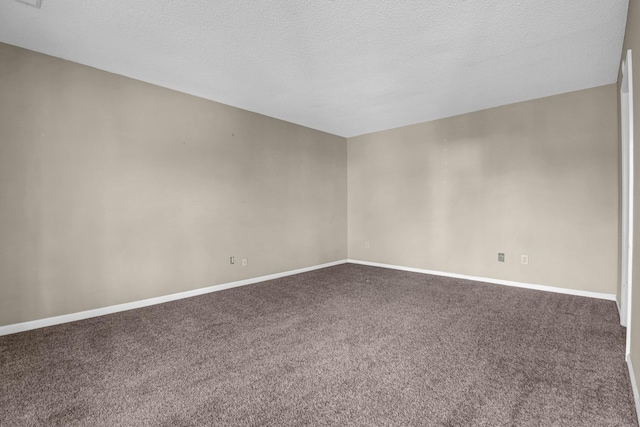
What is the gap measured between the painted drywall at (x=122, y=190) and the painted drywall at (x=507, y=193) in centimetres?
185

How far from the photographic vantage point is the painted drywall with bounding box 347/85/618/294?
341 cm

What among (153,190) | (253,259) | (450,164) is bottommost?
(253,259)

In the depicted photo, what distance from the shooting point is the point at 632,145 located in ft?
6.24

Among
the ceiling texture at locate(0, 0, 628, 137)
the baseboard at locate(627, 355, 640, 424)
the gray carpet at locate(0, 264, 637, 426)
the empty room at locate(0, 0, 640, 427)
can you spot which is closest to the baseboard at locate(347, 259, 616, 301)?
the empty room at locate(0, 0, 640, 427)

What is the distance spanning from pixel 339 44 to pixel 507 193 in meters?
2.99

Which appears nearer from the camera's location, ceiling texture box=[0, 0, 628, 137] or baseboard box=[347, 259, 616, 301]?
ceiling texture box=[0, 0, 628, 137]

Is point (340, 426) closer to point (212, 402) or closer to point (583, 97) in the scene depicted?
point (212, 402)

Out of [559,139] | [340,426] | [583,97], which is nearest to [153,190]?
[340,426]

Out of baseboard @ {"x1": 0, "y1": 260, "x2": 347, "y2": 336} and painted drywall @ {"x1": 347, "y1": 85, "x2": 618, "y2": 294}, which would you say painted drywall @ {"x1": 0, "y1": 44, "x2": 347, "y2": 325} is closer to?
baseboard @ {"x1": 0, "y1": 260, "x2": 347, "y2": 336}

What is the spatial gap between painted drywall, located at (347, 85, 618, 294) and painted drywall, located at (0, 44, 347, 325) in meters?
1.85

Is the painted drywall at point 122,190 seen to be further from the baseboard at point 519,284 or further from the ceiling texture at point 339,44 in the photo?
the baseboard at point 519,284

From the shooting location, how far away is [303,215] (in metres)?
5.01

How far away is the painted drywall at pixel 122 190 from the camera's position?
8.53ft

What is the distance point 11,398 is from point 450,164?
495 cm
